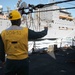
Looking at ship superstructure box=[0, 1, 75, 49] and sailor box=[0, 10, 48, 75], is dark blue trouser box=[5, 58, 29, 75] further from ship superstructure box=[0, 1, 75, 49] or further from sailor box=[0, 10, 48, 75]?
ship superstructure box=[0, 1, 75, 49]

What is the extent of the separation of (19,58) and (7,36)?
13.3 inches

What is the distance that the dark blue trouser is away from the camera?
2.48 metres

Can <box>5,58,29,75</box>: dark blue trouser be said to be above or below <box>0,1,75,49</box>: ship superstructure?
above

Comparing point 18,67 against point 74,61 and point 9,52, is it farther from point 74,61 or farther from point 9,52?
point 74,61

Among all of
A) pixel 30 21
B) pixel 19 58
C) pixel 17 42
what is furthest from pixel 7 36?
pixel 30 21

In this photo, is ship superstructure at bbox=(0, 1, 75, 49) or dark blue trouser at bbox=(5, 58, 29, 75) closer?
dark blue trouser at bbox=(5, 58, 29, 75)

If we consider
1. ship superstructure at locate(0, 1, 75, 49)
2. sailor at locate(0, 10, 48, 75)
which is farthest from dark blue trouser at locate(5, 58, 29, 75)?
ship superstructure at locate(0, 1, 75, 49)

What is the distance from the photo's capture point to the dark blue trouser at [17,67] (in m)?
2.48

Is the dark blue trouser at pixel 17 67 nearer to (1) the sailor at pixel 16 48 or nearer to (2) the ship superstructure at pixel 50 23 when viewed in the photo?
(1) the sailor at pixel 16 48

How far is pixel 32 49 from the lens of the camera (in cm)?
1325

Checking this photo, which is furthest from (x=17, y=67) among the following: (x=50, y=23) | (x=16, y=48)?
(x=50, y=23)

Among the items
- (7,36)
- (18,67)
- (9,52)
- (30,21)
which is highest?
(7,36)

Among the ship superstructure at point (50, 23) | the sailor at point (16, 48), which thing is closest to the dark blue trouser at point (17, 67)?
the sailor at point (16, 48)

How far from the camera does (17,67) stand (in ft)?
8.16
